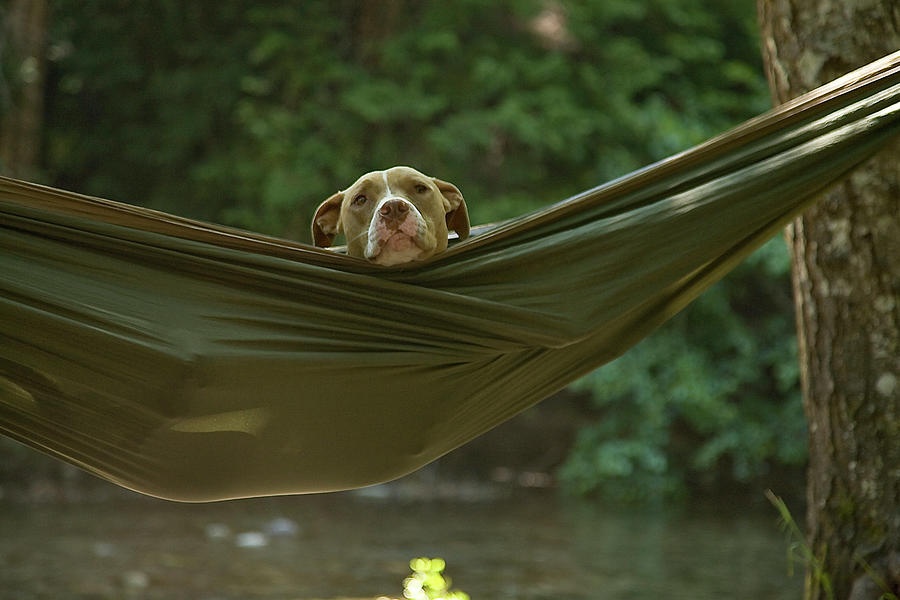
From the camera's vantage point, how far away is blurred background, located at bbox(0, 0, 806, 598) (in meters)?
7.61

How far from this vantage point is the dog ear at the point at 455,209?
2.21 metres

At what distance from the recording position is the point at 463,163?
973 centimetres

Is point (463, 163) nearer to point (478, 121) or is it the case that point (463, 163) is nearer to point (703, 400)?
point (478, 121)

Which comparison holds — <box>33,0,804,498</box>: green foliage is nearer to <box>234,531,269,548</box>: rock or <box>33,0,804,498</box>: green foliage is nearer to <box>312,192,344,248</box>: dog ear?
<box>234,531,269,548</box>: rock

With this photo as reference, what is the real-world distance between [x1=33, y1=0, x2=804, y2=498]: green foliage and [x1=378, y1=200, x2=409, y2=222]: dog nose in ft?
21.5

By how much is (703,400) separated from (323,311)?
682 centimetres

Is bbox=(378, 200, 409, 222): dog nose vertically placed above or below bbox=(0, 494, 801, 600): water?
below

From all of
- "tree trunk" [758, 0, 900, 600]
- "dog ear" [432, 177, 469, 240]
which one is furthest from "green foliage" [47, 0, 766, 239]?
"dog ear" [432, 177, 469, 240]

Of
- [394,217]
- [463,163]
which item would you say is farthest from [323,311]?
[463,163]

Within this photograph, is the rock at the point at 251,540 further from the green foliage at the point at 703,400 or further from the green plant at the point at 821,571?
the green plant at the point at 821,571

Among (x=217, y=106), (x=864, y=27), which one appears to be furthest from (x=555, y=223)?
(x=217, y=106)

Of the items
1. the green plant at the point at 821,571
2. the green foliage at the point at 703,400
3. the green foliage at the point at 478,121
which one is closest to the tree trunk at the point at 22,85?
the green foliage at the point at 478,121

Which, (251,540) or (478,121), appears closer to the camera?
(251,540)

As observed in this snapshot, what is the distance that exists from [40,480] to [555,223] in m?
7.57
